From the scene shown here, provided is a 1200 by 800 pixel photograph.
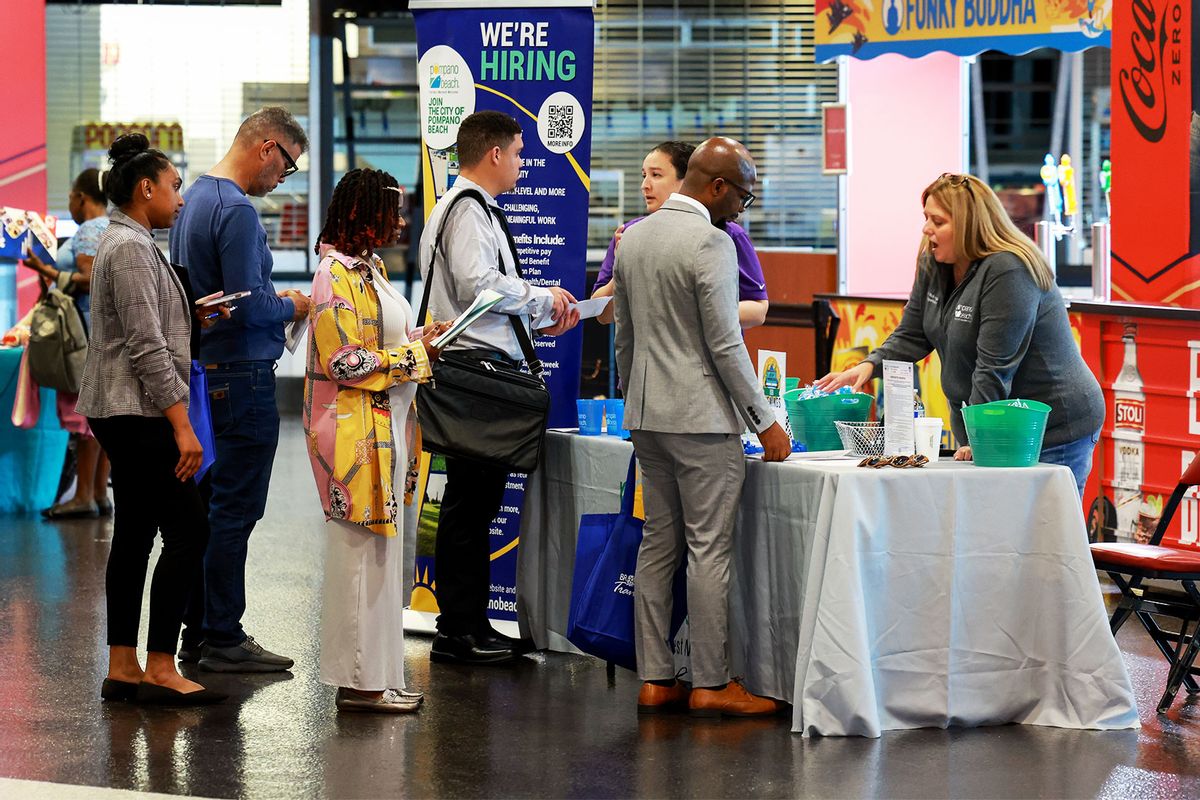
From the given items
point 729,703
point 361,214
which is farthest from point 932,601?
point 361,214

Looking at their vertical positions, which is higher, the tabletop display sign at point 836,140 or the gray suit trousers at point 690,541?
the tabletop display sign at point 836,140

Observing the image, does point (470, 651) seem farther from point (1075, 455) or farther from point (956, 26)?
point (956, 26)

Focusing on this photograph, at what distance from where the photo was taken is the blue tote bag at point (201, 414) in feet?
15.0

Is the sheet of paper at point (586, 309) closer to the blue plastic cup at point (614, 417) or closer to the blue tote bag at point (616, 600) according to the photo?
the blue plastic cup at point (614, 417)

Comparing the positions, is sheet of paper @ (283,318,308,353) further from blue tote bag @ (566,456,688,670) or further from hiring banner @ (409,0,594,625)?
blue tote bag @ (566,456,688,670)

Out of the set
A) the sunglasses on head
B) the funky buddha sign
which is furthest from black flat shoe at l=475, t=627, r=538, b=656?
the funky buddha sign

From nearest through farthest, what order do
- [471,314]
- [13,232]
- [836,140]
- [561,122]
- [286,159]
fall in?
[471,314] < [286,159] < [561,122] < [13,232] < [836,140]

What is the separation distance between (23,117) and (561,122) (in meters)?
5.48

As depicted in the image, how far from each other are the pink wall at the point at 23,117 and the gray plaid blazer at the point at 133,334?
5.67 metres

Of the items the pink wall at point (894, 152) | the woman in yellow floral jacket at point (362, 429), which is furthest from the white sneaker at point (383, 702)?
the pink wall at point (894, 152)

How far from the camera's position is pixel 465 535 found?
5.09 metres

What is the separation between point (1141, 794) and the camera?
374cm

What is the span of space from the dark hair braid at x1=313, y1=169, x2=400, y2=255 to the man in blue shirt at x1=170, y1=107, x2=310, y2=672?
0.46 meters

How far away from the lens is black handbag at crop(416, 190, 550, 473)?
492cm
